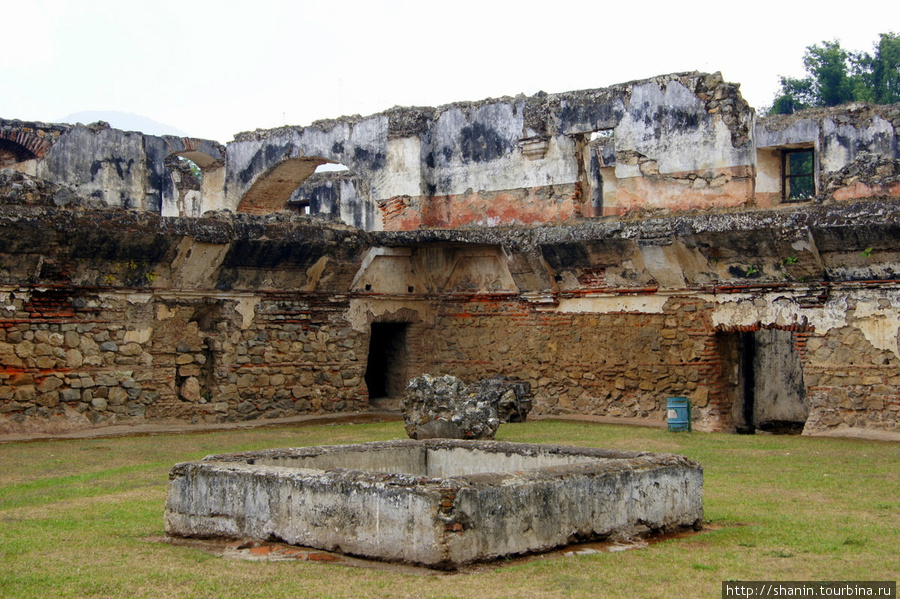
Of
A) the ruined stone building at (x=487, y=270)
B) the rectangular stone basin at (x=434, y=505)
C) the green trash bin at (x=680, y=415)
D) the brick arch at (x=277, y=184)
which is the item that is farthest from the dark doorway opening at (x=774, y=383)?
the rectangular stone basin at (x=434, y=505)

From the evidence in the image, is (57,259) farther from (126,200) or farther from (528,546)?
(528,546)

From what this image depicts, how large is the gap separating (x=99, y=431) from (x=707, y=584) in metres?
9.40

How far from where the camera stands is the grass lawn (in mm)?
4977

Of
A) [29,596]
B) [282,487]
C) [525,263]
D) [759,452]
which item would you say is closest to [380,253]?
[525,263]

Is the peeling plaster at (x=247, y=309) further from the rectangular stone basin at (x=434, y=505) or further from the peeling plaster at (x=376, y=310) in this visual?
the rectangular stone basin at (x=434, y=505)

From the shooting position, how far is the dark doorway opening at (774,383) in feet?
50.9

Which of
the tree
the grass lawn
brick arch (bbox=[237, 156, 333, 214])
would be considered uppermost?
the tree

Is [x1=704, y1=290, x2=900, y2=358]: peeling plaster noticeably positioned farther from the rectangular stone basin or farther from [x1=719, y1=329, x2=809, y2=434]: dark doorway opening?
the rectangular stone basin

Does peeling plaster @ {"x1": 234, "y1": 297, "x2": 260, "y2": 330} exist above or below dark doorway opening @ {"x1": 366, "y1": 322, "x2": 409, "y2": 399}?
above

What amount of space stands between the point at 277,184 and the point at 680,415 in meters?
9.04

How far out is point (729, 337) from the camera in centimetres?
1400

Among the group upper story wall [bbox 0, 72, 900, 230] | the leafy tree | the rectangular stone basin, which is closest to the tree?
the leafy tree

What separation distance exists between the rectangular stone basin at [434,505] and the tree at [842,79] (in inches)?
863

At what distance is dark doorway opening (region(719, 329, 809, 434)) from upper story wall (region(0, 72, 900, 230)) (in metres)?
2.23
